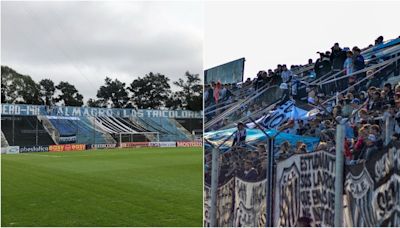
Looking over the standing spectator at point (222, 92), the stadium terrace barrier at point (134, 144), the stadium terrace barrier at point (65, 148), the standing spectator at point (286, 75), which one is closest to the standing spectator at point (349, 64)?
the standing spectator at point (286, 75)

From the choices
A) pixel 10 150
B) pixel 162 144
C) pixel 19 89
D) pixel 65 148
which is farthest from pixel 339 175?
pixel 19 89

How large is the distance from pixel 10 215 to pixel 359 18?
229 inches

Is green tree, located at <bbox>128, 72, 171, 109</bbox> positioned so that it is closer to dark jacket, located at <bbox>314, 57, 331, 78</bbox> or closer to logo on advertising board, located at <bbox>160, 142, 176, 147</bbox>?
logo on advertising board, located at <bbox>160, 142, 176, 147</bbox>

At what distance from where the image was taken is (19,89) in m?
42.2

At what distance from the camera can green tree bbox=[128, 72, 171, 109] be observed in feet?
162

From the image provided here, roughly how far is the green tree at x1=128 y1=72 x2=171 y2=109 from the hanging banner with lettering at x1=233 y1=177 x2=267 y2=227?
1800 inches

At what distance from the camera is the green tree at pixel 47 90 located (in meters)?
44.9

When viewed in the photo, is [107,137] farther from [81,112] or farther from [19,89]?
[19,89]

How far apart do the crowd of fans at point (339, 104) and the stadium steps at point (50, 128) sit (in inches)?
1177

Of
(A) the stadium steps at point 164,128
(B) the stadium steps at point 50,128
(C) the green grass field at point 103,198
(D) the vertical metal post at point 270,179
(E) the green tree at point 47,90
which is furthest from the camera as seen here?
(E) the green tree at point 47,90

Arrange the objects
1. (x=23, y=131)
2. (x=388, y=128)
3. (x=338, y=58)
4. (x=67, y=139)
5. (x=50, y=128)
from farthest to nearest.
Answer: (x=50, y=128)
(x=67, y=139)
(x=23, y=131)
(x=338, y=58)
(x=388, y=128)

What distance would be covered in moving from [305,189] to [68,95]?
46132 millimetres

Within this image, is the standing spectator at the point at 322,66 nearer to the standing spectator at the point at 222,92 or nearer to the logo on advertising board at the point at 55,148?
the standing spectator at the point at 222,92

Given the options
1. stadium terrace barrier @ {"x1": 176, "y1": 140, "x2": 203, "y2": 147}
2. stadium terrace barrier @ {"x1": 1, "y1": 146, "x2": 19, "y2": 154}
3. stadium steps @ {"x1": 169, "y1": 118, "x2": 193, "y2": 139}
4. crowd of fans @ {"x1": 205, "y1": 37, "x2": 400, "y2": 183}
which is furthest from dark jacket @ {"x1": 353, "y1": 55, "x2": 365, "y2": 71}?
stadium steps @ {"x1": 169, "y1": 118, "x2": 193, "y2": 139}
